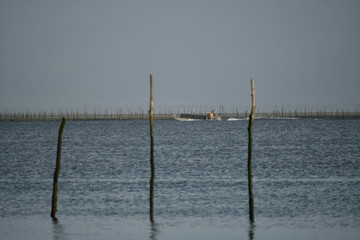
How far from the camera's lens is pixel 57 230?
23234mm

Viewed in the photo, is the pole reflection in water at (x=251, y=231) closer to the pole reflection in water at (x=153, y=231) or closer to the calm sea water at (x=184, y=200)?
the calm sea water at (x=184, y=200)

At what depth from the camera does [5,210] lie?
27875 millimetres

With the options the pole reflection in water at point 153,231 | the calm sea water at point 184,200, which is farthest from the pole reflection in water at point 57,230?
the pole reflection in water at point 153,231

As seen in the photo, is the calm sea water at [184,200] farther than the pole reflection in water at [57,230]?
Yes

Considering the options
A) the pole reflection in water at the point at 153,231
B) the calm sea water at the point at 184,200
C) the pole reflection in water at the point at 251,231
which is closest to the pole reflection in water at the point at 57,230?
the calm sea water at the point at 184,200

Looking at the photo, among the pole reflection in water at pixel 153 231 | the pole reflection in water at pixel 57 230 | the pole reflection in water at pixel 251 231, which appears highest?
the pole reflection in water at pixel 57 230

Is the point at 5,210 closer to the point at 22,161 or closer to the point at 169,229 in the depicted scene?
the point at 169,229

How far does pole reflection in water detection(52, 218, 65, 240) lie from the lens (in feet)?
71.9

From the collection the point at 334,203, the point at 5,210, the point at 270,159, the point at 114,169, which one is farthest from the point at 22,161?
the point at 334,203

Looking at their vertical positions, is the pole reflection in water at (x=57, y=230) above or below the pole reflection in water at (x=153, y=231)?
above

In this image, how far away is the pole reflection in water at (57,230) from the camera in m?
21.9

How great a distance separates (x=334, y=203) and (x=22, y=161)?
32.9 meters

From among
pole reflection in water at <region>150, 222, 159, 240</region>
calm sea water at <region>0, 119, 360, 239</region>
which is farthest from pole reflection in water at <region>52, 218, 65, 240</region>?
pole reflection in water at <region>150, 222, 159, 240</region>

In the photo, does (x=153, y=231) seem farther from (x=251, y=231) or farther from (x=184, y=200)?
(x=184, y=200)
